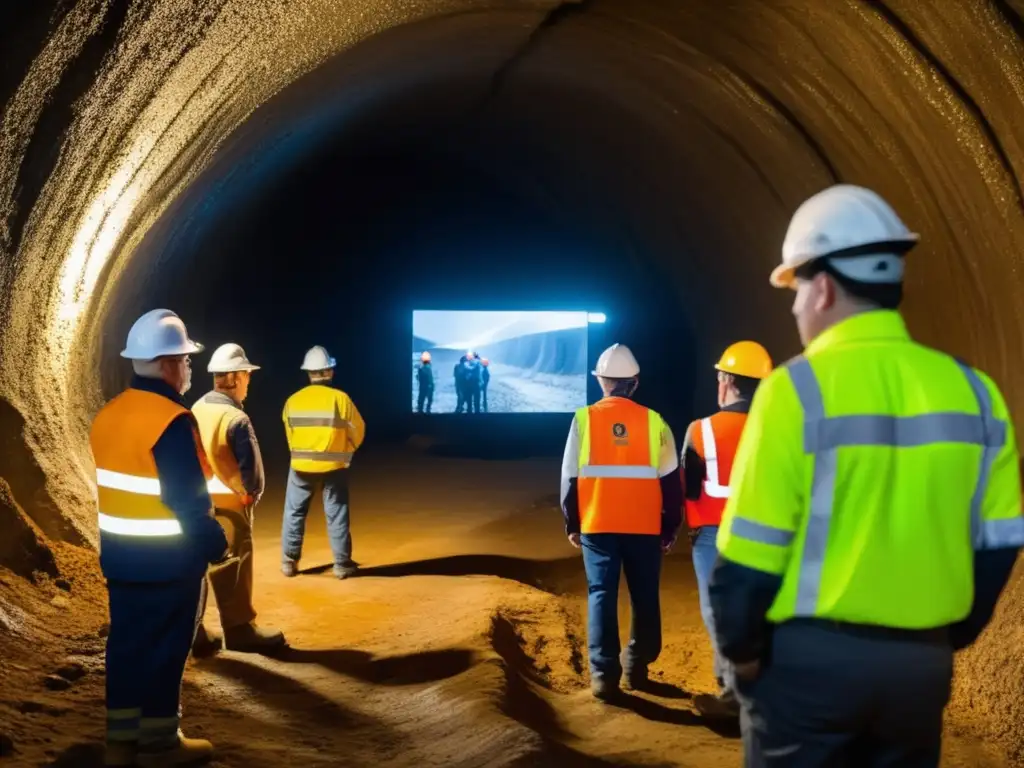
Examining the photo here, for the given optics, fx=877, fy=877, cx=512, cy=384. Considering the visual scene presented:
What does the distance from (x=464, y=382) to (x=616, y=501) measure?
13386 mm

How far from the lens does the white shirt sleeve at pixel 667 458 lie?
4637mm

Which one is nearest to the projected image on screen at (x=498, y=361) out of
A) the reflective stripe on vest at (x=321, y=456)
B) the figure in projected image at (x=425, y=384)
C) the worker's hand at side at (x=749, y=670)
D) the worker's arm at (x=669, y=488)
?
the figure in projected image at (x=425, y=384)

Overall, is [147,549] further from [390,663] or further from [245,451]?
[390,663]

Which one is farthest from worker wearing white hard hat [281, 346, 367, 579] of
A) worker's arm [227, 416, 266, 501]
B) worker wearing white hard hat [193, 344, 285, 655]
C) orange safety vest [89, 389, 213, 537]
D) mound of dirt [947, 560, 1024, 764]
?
mound of dirt [947, 560, 1024, 764]

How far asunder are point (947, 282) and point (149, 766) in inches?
213

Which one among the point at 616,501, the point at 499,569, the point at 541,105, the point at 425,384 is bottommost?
the point at 499,569

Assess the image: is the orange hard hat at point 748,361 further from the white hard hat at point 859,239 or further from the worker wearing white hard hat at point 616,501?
the white hard hat at point 859,239

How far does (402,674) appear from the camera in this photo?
5066 mm

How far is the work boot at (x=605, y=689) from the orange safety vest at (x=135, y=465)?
92.4 inches

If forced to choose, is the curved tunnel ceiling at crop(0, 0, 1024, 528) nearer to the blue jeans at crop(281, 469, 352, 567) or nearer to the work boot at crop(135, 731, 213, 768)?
the blue jeans at crop(281, 469, 352, 567)

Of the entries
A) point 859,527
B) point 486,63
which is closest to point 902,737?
point 859,527

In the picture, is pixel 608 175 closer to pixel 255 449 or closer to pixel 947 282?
pixel 947 282

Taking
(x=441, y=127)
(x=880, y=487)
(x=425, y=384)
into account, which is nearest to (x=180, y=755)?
(x=880, y=487)

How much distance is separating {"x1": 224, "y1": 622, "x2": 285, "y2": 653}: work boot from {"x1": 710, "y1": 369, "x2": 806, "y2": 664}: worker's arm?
12.9ft
